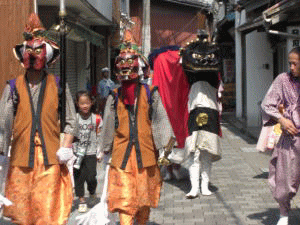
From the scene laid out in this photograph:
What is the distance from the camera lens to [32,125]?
5258mm

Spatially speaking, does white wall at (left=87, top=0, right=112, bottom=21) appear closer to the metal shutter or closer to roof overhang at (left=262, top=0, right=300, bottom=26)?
the metal shutter

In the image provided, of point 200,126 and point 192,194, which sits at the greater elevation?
point 200,126

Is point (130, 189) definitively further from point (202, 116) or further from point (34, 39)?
point (202, 116)

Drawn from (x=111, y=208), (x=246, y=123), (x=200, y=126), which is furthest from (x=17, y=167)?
(x=246, y=123)

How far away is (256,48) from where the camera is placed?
18219mm

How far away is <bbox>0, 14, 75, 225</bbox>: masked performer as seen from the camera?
5242 mm

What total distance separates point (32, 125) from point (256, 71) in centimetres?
1371

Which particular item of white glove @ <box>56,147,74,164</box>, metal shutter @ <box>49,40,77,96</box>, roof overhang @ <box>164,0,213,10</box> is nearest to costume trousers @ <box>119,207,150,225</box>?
white glove @ <box>56,147,74,164</box>

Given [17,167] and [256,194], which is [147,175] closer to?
[17,167]

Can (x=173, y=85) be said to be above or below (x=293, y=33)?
below

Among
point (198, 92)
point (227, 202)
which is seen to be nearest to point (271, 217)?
point (227, 202)

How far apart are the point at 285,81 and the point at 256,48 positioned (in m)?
12.5

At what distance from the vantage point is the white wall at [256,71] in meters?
18.1

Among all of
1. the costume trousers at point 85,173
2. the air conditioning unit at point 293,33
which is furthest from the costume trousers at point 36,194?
the air conditioning unit at point 293,33
